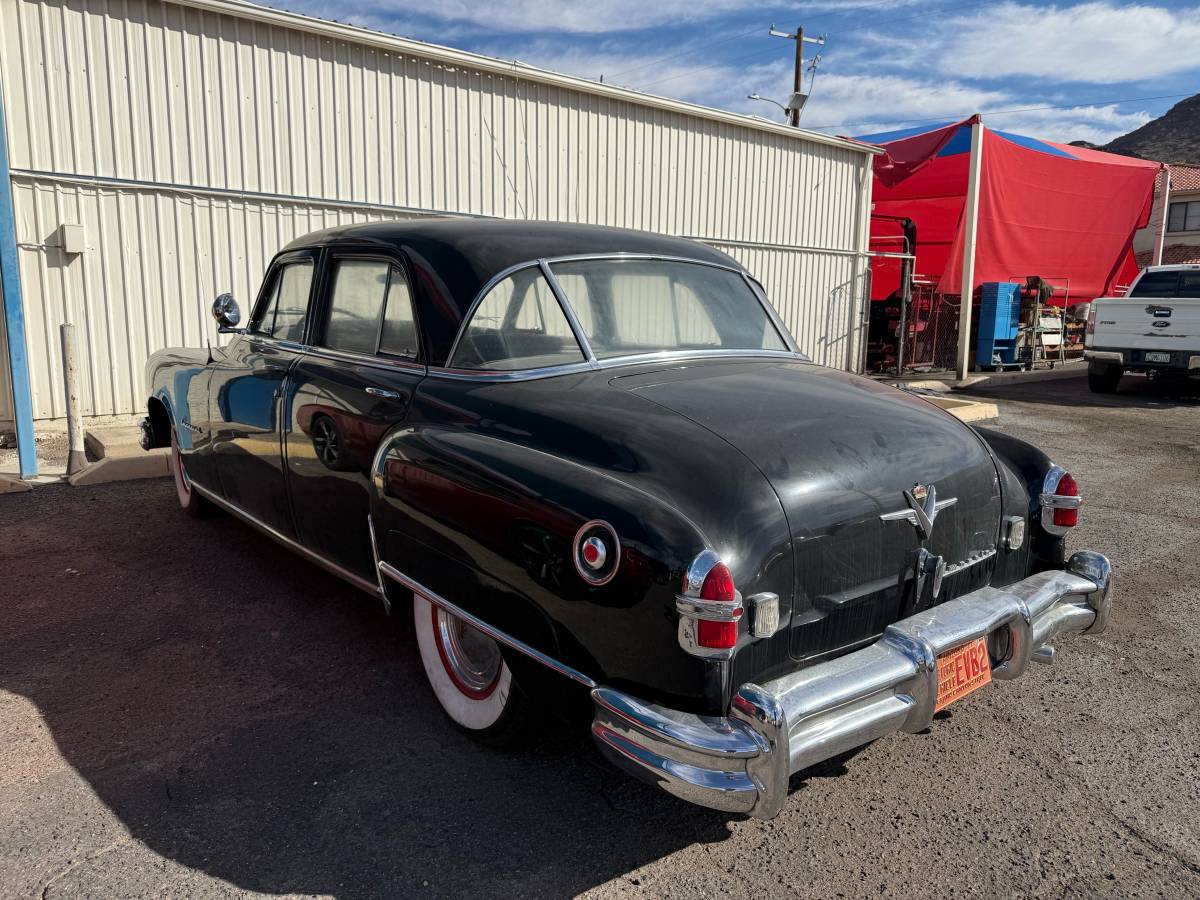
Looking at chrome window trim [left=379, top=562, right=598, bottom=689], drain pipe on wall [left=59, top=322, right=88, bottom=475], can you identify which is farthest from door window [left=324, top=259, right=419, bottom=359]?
drain pipe on wall [left=59, top=322, right=88, bottom=475]

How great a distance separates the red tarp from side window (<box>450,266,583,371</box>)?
13.5 meters

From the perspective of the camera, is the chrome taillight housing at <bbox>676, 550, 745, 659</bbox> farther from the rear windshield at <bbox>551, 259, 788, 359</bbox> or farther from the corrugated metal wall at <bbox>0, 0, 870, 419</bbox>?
the corrugated metal wall at <bbox>0, 0, 870, 419</bbox>

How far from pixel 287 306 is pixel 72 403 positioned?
3.08m

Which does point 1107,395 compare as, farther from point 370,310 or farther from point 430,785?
point 430,785

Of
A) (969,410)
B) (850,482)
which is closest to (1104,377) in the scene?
(969,410)

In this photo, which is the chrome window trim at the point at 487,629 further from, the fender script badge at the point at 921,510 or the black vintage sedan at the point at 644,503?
the fender script badge at the point at 921,510

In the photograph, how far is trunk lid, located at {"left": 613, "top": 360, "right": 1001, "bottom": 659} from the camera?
7.79ft

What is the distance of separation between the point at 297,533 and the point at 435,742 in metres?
1.21

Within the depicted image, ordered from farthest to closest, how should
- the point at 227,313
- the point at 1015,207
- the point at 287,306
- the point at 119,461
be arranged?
the point at 1015,207, the point at 119,461, the point at 227,313, the point at 287,306

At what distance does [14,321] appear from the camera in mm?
5914

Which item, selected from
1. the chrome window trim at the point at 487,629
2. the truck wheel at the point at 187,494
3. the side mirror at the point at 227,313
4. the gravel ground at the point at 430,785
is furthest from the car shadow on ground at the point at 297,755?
the side mirror at the point at 227,313

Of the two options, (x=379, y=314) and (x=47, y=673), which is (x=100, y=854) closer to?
(x=47, y=673)

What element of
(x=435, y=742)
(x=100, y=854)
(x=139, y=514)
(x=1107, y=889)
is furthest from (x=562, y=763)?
(x=139, y=514)

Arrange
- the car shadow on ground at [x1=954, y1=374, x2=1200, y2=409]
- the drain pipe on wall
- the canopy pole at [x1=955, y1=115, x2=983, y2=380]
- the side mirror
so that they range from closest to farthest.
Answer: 1. the side mirror
2. the drain pipe on wall
3. the car shadow on ground at [x1=954, y1=374, x2=1200, y2=409]
4. the canopy pole at [x1=955, y1=115, x2=983, y2=380]
